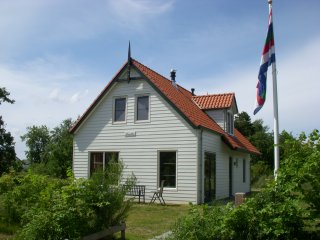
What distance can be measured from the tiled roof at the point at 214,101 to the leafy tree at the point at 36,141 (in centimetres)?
4477

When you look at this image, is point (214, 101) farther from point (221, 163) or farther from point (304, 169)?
point (304, 169)

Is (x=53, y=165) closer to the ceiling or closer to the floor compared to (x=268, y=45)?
closer to the floor

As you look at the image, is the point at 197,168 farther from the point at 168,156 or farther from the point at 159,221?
the point at 159,221

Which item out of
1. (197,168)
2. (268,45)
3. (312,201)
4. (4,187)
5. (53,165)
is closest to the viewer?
(312,201)

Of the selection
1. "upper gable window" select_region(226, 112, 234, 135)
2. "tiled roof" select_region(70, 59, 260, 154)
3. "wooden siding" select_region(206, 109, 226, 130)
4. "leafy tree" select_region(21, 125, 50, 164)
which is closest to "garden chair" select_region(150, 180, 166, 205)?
"tiled roof" select_region(70, 59, 260, 154)

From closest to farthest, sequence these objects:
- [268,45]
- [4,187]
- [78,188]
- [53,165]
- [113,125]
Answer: [78,188] < [4,187] < [268,45] < [113,125] < [53,165]

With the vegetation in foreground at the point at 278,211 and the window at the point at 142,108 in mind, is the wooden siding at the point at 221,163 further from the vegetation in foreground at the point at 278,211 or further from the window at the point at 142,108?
the vegetation in foreground at the point at 278,211

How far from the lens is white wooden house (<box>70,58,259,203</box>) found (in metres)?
17.9

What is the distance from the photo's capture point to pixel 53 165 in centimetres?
3672

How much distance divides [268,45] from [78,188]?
9.27m

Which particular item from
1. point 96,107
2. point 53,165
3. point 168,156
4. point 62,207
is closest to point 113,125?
point 96,107

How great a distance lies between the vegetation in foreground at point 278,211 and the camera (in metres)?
6.75

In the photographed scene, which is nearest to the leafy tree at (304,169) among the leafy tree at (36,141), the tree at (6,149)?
the tree at (6,149)

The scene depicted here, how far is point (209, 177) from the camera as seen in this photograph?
1908 centimetres
